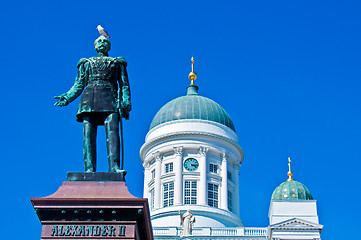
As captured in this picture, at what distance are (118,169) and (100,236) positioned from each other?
1.41 metres

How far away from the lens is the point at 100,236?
1227cm

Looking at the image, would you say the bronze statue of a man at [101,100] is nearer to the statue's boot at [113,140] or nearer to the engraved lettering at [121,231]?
the statue's boot at [113,140]

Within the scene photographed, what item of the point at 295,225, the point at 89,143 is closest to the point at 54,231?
the point at 89,143

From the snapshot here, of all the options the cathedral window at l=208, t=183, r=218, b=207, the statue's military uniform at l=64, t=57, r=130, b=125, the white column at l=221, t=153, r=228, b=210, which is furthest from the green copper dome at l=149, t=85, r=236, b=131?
the statue's military uniform at l=64, t=57, r=130, b=125

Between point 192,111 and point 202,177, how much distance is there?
285 inches

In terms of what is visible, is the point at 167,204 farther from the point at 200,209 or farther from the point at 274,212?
the point at 274,212

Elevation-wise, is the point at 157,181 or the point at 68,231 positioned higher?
the point at 157,181

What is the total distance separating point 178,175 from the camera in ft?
252

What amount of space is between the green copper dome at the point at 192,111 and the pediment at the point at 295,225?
16853mm

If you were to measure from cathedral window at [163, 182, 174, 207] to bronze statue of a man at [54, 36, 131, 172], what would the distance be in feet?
206

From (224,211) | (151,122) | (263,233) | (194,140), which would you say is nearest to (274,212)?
(263,233)

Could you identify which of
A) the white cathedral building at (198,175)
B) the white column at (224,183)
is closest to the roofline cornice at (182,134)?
the white cathedral building at (198,175)

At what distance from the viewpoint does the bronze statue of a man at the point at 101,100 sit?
13578 mm

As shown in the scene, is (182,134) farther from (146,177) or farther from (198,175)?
(146,177)
